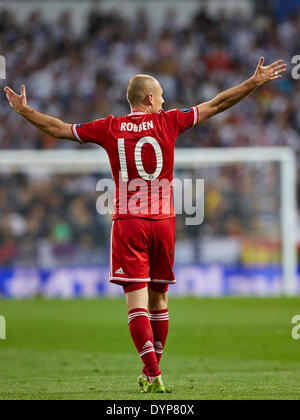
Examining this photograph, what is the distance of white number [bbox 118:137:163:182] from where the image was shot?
628 centimetres

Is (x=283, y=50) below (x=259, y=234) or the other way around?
the other way around

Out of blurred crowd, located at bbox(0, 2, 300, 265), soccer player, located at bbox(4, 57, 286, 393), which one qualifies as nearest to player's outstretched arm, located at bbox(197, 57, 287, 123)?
soccer player, located at bbox(4, 57, 286, 393)

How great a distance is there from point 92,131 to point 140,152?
39 centimetres

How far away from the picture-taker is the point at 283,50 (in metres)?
23.9

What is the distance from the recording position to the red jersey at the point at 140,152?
6277 millimetres

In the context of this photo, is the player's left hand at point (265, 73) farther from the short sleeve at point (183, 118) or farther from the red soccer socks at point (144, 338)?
the red soccer socks at point (144, 338)

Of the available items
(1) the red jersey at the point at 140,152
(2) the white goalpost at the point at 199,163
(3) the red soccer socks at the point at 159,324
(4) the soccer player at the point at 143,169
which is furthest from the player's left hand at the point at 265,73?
(2) the white goalpost at the point at 199,163

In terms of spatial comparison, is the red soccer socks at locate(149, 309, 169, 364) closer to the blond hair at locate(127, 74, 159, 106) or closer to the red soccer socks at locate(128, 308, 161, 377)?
the red soccer socks at locate(128, 308, 161, 377)

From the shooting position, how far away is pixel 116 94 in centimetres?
2258

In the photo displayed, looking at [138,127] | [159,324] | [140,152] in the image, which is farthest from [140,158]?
[159,324]

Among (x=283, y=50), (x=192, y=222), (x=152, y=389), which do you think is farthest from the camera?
(x=283, y=50)
